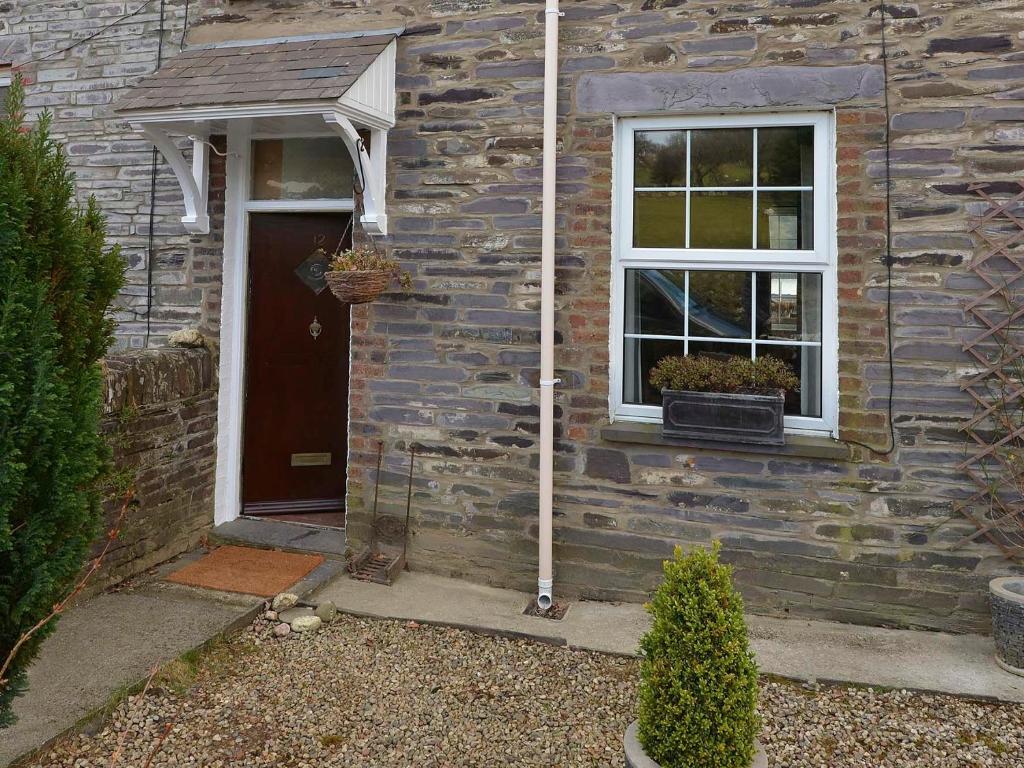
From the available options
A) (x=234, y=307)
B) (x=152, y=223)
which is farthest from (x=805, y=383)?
(x=152, y=223)

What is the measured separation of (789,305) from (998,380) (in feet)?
3.46

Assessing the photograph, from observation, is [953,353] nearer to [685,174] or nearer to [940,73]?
[940,73]

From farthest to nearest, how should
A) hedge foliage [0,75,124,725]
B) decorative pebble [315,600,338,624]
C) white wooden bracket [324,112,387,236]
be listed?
white wooden bracket [324,112,387,236] → decorative pebble [315,600,338,624] → hedge foliage [0,75,124,725]

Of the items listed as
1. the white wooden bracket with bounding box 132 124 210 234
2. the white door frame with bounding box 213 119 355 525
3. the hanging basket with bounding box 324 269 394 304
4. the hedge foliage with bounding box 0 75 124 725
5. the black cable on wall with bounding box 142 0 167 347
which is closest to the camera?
the hedge foliage with bounding box 0 75 124 725

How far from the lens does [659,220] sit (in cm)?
435

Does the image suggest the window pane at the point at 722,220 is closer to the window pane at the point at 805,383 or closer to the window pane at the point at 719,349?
the window pane at the point at 719,349

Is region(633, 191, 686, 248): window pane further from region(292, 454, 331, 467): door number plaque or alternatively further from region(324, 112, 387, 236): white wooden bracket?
region(292, 454, 331, 467): door number plaque

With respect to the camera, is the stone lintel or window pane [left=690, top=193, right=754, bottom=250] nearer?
the stone lintel

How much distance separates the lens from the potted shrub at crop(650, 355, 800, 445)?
3.96 metres

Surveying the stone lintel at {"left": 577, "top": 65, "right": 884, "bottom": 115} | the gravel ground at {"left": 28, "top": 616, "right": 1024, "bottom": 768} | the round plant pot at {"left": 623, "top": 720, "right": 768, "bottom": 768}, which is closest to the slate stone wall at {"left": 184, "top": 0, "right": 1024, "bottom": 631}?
the stone lintel at {"left": 577, "top": 65, "right": 884, "bottom": 115}

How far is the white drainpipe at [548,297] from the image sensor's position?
421 cm

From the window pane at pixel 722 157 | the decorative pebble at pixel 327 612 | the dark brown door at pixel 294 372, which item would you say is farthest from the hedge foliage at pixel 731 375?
the dark brown door at pixel 294 372

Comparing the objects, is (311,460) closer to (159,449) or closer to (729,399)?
(159,449)

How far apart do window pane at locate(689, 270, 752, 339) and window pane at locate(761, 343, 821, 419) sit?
0.28m
